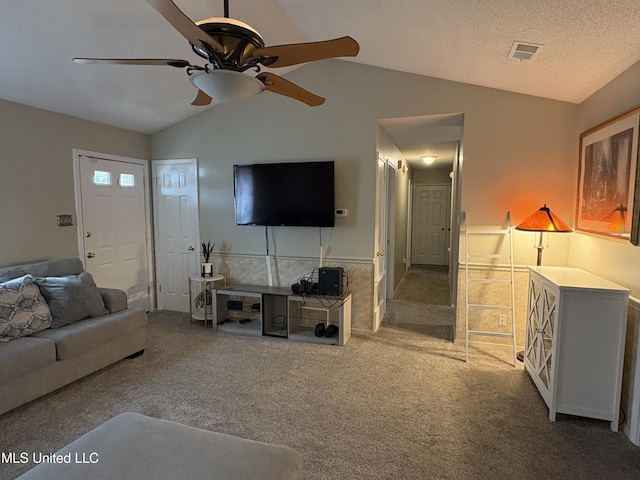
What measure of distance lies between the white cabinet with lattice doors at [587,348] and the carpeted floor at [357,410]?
0.15 meters

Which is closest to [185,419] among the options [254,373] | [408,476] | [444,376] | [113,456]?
[254,373]

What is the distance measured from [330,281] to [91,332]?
7.32 feet

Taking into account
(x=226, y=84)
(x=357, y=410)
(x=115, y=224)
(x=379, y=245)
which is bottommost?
(x=357, y=410)

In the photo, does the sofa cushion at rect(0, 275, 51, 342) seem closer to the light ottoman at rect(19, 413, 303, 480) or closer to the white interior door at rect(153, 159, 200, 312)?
the light ottoman at rect(19, 413, 303, 480)

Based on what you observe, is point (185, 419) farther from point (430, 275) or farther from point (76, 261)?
point (430, 275)

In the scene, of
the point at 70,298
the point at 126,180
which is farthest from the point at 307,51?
the point at 126,180

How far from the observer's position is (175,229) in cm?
488

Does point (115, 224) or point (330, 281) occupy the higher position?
point (115, 224)

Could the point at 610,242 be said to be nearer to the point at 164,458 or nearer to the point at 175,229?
the point at 164,458

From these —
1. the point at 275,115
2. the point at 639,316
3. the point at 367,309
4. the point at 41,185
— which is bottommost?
the point at 367,309

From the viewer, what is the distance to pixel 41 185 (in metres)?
3.59

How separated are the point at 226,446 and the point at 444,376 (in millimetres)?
2206

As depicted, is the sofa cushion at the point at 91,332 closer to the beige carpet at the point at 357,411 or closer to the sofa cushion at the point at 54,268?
the beige carpet at the point at 357,411

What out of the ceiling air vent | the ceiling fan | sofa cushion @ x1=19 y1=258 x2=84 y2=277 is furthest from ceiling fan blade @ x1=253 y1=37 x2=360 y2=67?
sofa cushion @ x1=19 y1=258 x2=84 y2=277
